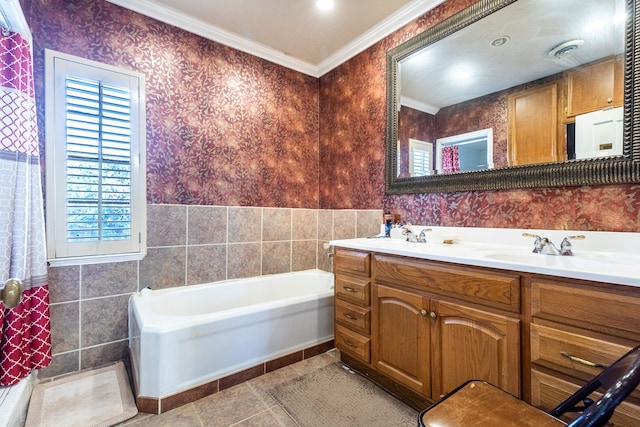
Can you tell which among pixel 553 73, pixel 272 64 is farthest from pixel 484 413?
pixel 272 64

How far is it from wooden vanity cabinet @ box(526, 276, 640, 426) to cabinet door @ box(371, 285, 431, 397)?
47 cm

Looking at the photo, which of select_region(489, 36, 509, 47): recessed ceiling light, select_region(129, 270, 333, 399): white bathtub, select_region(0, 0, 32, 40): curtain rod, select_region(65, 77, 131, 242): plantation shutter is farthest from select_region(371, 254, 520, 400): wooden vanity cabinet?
select_region(0, 0, 32, 40): curtain rod

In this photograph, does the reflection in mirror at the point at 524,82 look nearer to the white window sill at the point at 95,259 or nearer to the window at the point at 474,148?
the window at the point at 474,148

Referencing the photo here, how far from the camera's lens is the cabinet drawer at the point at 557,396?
89 cm

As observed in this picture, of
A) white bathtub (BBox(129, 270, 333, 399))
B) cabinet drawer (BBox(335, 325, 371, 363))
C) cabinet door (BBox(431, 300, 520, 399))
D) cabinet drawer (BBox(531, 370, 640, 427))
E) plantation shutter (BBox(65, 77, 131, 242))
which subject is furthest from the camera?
plantation shutter (BBox(65, 77, 131, 242))

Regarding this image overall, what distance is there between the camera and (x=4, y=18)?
1.43m

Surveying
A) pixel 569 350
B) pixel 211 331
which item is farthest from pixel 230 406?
pixel 569 350

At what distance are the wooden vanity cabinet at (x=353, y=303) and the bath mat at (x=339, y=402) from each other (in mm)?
165

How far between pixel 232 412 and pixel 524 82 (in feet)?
7.81

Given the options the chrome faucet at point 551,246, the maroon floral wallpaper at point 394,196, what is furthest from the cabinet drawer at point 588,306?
the maroon floral wallpaper at point 394,196

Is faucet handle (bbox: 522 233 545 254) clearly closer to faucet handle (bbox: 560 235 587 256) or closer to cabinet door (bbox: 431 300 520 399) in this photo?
faucet handle (bbox: 560 235 587 256)

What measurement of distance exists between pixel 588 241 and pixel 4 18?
301 cm

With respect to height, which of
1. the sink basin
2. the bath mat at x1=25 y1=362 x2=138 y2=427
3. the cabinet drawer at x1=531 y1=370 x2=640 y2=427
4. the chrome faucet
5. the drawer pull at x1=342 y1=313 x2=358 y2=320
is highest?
the chrome faucet

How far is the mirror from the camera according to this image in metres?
1.34
